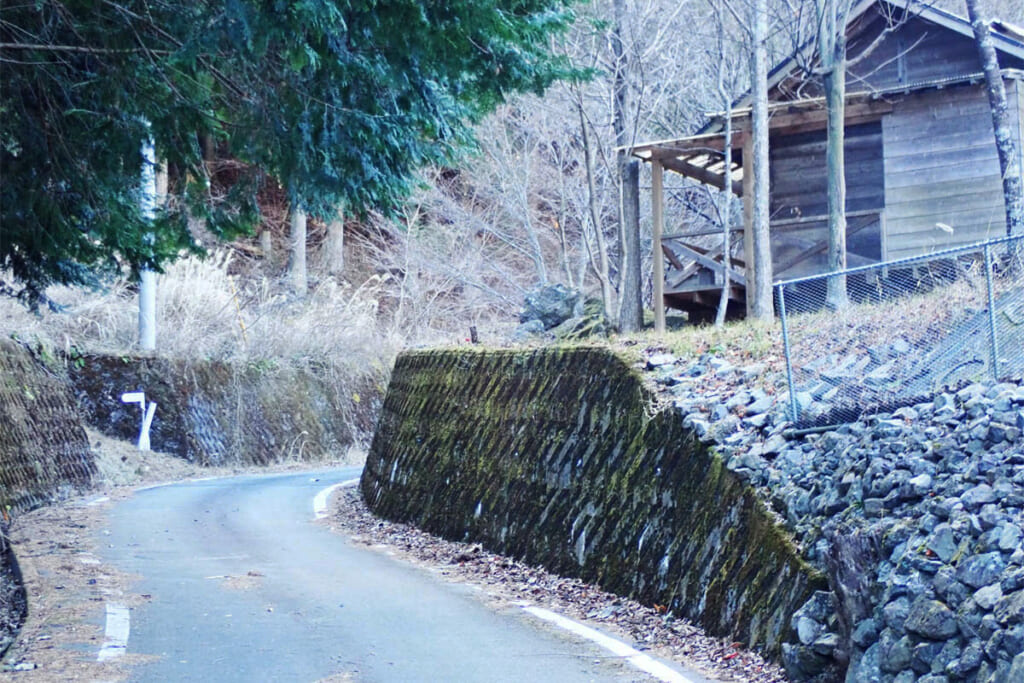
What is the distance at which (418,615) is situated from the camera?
30.5 feet

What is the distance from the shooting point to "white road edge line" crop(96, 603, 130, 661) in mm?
7879

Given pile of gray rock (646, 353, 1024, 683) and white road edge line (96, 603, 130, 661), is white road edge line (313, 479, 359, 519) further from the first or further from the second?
pile of gray rock (646, 353, 1024, 683)

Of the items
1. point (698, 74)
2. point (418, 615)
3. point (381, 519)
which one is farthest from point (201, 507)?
point (698, 74)

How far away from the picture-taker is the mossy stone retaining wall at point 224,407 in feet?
82.3

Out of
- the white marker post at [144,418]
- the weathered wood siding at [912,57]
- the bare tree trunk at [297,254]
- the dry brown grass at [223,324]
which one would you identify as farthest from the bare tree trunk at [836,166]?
the bare tree trunk at [297,254]

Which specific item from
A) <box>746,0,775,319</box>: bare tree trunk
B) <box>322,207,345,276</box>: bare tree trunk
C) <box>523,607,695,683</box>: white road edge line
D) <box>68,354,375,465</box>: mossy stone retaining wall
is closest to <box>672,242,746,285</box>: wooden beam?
<box>746,0,775,319</box>: bare tree trunk

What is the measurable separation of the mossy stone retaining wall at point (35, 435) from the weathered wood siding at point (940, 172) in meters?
14.9

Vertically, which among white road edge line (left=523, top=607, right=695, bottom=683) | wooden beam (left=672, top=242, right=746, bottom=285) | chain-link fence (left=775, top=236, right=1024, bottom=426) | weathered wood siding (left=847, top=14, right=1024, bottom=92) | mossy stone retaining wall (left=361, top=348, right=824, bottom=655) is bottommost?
white road edge line (left=523, top=607, right=695, bottom=683)

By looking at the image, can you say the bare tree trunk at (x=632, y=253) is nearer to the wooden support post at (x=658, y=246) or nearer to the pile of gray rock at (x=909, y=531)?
the wooden support post at (x=658, y=246)

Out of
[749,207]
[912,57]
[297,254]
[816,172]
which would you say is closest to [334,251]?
[297,254]

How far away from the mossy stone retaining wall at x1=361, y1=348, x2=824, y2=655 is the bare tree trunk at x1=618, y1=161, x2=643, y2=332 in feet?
18.2

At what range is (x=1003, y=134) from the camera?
16.6m

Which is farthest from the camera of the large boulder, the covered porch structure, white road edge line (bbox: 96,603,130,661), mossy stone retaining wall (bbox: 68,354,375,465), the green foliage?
the large boulder

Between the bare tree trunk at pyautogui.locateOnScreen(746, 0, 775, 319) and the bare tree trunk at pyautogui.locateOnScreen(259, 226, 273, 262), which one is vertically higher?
the bare tree trunk at pyautogui.locateOnScreen(259, 226, 273, 262)
